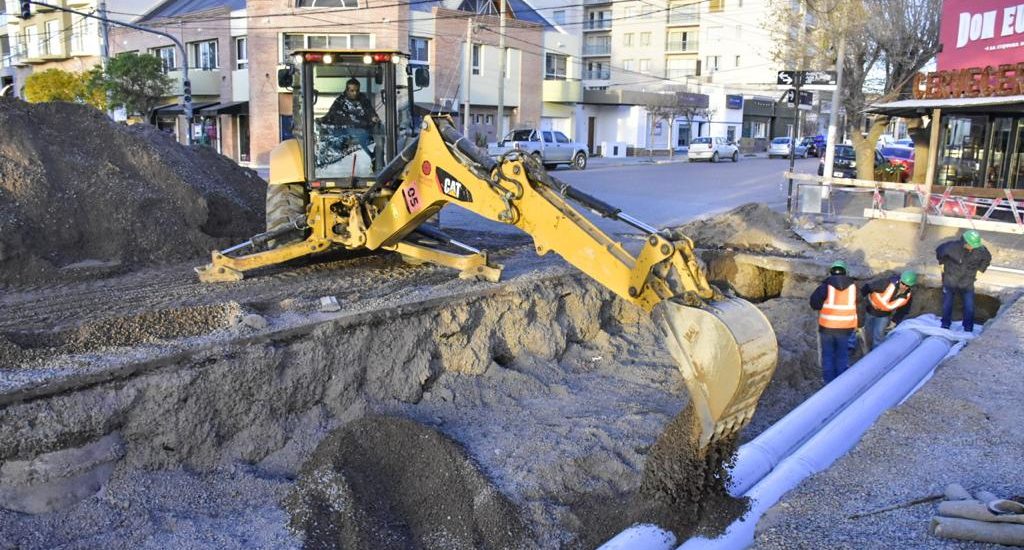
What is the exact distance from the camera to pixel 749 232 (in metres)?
14.4

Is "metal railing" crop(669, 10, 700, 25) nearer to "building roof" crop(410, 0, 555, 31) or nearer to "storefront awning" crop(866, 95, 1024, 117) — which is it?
"building roof" crop(410, 0, 555, 31)

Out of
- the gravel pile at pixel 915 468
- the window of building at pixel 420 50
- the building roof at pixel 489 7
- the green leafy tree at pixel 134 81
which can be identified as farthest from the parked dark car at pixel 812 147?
the gravel pile at pixel 915 468

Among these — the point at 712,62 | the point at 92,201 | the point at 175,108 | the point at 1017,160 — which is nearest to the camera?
the point at 92,201

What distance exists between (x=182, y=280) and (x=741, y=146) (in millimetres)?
53718

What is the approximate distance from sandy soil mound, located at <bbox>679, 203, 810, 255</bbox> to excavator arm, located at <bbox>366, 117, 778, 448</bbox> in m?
6.84

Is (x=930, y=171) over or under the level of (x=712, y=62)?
under

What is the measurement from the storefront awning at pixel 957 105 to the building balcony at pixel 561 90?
27.2 m

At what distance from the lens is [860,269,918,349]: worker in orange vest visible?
33.7ft

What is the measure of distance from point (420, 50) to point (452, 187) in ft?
108

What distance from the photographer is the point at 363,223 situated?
9016 millimetres

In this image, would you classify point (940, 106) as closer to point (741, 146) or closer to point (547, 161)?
point (547, 161)

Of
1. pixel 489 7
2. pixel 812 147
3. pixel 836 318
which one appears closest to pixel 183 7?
pixel 489 7

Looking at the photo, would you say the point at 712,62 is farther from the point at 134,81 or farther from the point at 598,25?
the point at 134,81

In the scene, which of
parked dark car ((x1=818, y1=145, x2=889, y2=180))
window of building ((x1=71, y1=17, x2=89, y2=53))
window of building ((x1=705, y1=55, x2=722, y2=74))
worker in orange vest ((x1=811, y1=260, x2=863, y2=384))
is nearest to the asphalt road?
parked dark car ((x1=818, y1=145, x2=889, y2=180))
